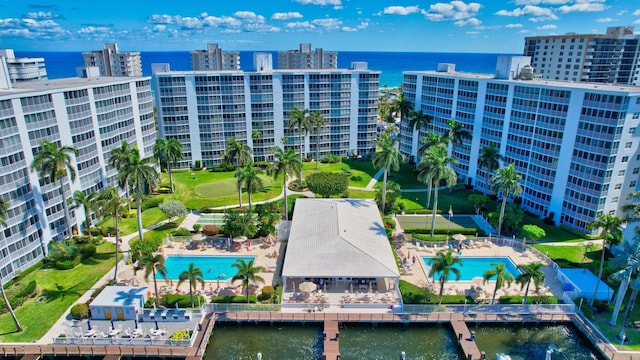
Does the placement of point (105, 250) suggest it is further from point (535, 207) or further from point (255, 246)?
point (535, 207)

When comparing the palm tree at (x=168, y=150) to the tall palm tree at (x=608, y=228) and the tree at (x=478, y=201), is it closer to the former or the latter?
the tree at (x=478, y=201)

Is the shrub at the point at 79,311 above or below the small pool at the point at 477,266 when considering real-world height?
above

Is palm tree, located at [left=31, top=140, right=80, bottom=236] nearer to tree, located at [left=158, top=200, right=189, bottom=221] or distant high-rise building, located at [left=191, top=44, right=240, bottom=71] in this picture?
tree, located at [left=158, top=200, right=189, bottom=221]

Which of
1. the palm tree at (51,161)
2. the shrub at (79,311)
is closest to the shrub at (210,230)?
the palm tree at (51,161)

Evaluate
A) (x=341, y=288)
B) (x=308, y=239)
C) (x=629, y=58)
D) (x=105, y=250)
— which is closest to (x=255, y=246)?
(x=308, y=239)

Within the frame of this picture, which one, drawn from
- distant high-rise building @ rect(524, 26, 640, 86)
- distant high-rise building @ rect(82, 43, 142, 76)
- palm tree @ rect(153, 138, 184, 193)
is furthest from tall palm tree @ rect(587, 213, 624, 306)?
distant high-rise building @ rect(82, 43, 142, 76)
